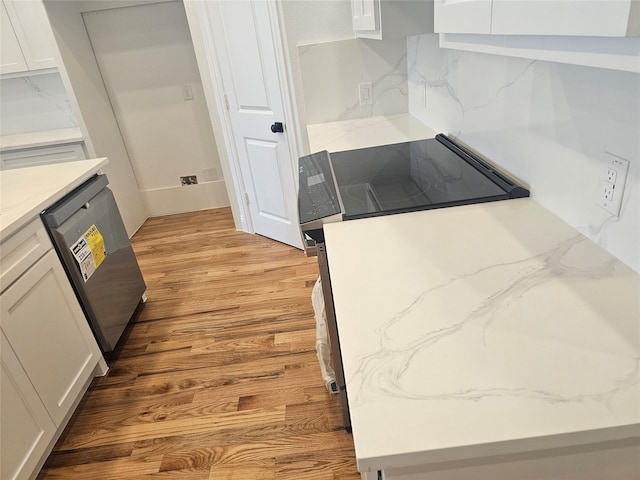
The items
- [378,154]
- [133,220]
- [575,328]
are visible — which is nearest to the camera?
[575,328]

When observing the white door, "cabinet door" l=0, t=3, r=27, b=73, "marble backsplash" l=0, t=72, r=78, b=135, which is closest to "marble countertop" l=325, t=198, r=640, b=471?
the white door

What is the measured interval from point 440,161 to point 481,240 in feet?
2.06

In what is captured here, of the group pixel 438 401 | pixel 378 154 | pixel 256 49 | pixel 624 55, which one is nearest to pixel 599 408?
pixel 438 401

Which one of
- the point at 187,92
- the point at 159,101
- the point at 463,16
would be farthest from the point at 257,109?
the point at 463,16

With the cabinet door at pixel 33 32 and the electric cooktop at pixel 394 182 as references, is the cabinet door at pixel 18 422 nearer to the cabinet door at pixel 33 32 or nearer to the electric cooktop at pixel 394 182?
the electric cooktop at pixel 394 182

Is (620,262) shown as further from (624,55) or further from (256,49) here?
(256,49)

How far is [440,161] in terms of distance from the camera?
1.57 m

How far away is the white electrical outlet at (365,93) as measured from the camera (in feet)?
7.49

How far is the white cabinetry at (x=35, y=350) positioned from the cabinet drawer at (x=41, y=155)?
→ 5.73 feet

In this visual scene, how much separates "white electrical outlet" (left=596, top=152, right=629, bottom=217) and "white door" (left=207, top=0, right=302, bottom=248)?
1.92 meters

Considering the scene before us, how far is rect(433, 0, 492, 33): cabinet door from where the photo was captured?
75 cm

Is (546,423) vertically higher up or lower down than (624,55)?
lower down

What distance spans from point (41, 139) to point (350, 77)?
8.08 feet

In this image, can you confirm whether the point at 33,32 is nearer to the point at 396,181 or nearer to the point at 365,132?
the point at 365,132
